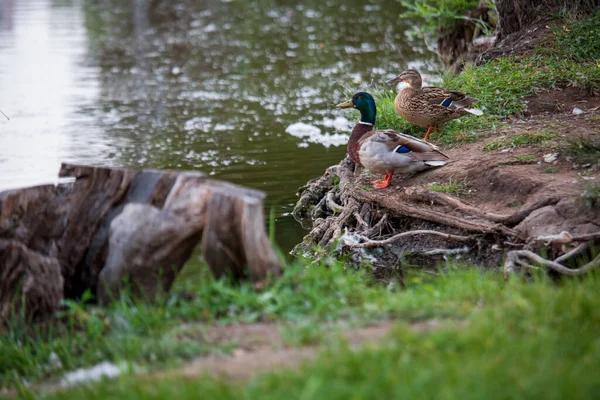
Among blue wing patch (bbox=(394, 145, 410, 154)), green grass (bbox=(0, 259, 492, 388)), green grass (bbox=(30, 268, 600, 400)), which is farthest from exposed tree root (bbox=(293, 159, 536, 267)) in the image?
green grass (bbox=(30, 268, 600, 400))

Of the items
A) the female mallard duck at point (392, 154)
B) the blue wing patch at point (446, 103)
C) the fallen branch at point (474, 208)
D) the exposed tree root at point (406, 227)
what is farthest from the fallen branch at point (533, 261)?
the blue wing patch at point (446, 103)

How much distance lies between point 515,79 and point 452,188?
2.54m

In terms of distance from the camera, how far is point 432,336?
3.79 m

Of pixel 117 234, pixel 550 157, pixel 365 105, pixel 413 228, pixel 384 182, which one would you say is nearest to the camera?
pixel 117 234

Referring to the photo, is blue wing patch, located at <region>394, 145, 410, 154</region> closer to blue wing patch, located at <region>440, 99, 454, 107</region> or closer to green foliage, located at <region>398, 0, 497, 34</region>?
blue wing patch, located at <region>440, 99, 454, 107</region>

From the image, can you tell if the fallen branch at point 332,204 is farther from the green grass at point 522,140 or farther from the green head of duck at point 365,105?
the green grass at point 522,140

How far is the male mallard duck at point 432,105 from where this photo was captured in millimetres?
8109

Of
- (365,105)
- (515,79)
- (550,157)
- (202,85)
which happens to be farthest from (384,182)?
(202,85)

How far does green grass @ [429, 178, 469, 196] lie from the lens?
23.7 ft

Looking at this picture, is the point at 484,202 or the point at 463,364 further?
the point at 484,202

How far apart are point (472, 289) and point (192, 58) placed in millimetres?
14877

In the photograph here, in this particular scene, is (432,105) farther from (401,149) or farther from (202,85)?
(202,85)

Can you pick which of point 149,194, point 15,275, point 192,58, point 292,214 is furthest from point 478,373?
point 192,58

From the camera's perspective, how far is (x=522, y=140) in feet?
25.1
